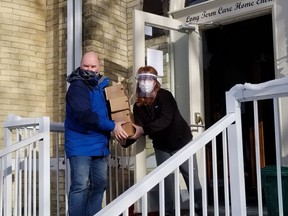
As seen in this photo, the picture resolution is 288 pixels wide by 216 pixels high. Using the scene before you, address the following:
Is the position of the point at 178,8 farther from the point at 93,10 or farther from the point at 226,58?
the point at 226,58

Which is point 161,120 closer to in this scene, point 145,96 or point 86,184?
point 145,96

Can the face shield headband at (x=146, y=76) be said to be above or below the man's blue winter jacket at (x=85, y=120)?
above

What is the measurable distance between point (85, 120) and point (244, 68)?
3827 mm

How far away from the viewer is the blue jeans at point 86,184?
11.7 ft

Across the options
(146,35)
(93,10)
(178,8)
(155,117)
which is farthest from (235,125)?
(93,10)

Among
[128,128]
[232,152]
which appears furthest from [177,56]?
[232,152]

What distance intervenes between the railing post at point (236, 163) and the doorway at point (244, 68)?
3256 millimetres

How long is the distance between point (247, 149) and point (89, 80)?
11.3 ft

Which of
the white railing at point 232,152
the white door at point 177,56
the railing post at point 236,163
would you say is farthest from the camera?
the white door at point 177,56

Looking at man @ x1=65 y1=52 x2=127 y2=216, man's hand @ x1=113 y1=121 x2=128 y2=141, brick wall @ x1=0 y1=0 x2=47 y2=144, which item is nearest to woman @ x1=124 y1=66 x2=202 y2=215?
man's hand @ x1=113 y1=121 x2=128 y2=141

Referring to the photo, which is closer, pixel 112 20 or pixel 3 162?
pixel 3 162

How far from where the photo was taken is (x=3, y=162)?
3.84 meters

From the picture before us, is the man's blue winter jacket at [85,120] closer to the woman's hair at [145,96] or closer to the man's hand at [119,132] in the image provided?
the man's hand at [119,132]

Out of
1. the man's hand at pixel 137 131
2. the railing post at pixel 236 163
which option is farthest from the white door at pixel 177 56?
the railing post at pixel 236 163
